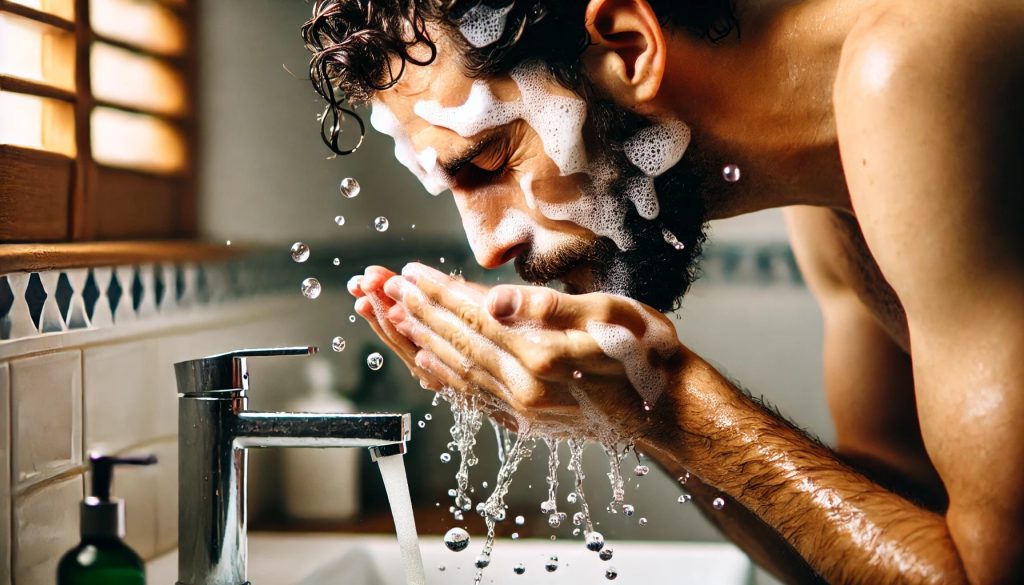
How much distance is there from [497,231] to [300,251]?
0.18m

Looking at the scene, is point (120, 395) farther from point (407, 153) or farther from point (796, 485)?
point (796, 485)

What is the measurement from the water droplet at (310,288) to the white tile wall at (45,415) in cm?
19

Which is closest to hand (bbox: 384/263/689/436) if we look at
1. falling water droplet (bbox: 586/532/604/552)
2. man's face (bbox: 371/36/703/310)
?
man's face (bbox: 371/36/703/310)

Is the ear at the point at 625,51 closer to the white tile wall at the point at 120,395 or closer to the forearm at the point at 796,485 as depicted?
the forearm at the point at 796,485

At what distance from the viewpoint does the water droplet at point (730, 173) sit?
0.76 m

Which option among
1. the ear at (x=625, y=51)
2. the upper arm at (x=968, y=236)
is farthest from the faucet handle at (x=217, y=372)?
the upper arm at (x=968, y=236)

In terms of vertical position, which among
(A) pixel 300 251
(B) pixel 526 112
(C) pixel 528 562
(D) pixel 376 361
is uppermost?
(B) pixel 526 112

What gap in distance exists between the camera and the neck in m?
0.70

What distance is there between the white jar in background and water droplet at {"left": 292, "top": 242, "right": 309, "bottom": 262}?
99mm

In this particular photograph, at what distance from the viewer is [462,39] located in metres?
0.71

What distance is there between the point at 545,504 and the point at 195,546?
0.35 metres

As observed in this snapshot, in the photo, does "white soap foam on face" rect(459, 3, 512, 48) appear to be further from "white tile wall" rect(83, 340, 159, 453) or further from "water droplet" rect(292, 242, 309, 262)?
"white tile wall" rect(83, 340, 159, 453)

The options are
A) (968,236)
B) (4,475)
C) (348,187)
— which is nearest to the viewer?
(968,236)

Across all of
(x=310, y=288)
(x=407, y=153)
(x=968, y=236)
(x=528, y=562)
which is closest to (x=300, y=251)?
(x=310, y=288)
